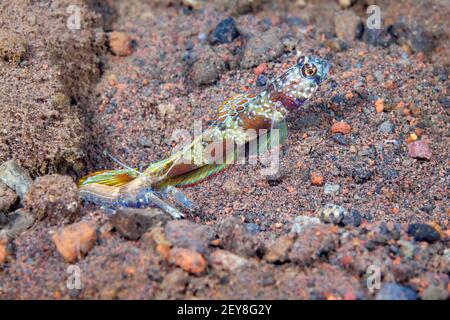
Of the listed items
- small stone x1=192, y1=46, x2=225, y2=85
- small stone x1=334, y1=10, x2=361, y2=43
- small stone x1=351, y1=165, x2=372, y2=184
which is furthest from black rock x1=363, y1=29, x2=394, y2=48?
small stone x1=351, y1=165, x2=372, y2=184

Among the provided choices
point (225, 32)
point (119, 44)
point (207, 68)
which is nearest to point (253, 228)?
point (207, 68)

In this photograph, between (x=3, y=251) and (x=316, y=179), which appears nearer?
(x=3, y=251)

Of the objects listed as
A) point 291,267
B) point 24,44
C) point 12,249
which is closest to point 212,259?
point 291,267

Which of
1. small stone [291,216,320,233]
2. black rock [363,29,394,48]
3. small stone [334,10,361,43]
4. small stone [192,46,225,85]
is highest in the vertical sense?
small stone [334,10,361,43]

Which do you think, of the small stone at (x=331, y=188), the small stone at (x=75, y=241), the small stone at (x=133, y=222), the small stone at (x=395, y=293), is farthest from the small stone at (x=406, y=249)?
the small stone at (x=75, y=241)

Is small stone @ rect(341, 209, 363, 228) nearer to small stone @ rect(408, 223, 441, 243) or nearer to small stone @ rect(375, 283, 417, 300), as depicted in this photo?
small stone @ rect(408, 223, 441, 243)

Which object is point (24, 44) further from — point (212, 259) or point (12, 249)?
point (212, 259)

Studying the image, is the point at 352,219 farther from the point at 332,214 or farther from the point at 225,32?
the point at 225,32
